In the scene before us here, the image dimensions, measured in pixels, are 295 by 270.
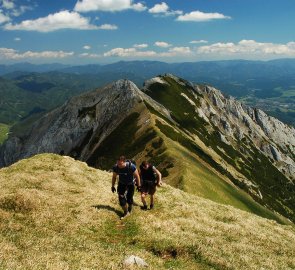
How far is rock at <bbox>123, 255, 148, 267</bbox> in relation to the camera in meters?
17.0

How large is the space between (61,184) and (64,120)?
143 m

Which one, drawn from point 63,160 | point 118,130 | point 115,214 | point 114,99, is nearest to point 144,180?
point 115,214

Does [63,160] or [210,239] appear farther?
[63,160]

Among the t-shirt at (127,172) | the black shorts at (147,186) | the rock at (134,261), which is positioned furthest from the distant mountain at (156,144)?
the rock at (134,261)

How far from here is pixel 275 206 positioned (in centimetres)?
15075

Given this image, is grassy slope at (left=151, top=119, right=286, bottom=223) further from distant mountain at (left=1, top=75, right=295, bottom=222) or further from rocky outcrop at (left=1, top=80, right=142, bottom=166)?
→ rocky outcrop at (left=1, top=80, right=142, bottom=166)

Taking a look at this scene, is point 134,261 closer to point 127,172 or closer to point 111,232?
point 111,232

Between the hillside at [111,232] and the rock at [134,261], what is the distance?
15.1 inches

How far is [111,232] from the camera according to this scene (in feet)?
77.3

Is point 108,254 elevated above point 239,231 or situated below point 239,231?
above

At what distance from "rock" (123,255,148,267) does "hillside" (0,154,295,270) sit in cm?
38

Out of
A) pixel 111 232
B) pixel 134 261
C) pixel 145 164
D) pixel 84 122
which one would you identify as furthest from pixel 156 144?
pixel 134 261

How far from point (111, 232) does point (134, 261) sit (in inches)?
257

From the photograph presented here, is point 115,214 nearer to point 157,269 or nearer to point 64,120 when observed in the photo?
point 157,269
